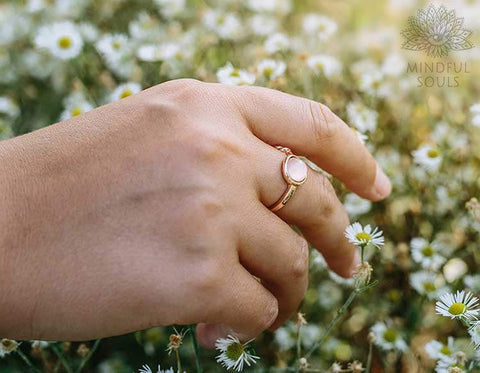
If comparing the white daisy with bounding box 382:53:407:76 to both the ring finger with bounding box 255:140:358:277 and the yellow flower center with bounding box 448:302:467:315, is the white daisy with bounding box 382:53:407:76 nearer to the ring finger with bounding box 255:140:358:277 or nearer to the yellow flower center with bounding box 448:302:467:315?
the ring finger with bounding box 255:140:358:277

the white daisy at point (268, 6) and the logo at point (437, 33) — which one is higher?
the logo at point (437, 33)

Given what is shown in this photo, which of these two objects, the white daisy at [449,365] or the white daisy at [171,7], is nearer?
the white daisy at [449,365]

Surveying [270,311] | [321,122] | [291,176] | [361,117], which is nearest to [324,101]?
[361,117]

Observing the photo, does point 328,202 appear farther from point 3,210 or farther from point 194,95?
point 3,210

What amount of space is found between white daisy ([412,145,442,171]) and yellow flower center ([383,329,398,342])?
0.42 m

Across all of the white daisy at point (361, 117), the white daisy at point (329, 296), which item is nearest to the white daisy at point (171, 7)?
the white daisy at point (361, 117)

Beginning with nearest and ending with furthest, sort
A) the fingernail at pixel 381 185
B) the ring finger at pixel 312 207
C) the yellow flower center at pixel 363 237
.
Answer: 1. the ring finger at pixel 312 207
2. the yellow flower center at pixel 363 237
3. the fingernail at pixel 381 185

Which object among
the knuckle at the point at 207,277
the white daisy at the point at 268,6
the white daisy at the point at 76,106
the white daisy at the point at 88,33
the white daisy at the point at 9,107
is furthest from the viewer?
the white daisy at the point at 268,6

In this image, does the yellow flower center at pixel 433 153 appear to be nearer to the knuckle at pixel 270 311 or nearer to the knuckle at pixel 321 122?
the knuckle at pixel 321 122

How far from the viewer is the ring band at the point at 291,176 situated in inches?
36.2

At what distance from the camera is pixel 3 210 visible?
0.87 m

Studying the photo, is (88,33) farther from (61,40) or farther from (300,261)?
(300,261)

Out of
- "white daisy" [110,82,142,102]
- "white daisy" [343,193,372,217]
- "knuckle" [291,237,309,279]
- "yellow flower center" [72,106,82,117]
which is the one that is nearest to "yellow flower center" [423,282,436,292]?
"white daisy" [343,193,372,217]

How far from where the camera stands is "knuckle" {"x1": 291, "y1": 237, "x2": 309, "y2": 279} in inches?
36.5
